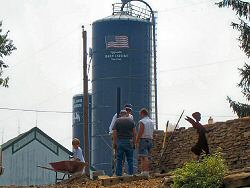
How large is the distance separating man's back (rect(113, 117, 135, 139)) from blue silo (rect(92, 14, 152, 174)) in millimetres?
33847

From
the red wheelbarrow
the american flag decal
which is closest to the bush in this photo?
the red wheelbarrow

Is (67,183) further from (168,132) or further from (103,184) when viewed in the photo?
(168,132)

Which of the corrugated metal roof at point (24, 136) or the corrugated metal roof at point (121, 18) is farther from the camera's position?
the corrugated metal roof at point (121, 18)

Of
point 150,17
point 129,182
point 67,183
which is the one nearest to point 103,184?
point 129,182

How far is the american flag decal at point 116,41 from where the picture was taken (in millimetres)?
53497

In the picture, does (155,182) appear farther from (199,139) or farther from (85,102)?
(85,102)

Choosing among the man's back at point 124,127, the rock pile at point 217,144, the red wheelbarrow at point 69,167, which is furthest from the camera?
the rock pile at point 217,144

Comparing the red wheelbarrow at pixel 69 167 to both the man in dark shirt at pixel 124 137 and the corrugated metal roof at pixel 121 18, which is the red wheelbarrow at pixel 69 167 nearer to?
the man in dark shirt at pixel 124 137

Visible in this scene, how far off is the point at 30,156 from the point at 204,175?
32707 mm

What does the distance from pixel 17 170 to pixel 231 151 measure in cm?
2769

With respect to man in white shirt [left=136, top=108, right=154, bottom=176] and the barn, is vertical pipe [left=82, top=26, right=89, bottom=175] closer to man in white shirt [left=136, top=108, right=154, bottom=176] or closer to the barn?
the barn

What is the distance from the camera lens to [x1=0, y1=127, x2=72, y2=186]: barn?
4303 cm

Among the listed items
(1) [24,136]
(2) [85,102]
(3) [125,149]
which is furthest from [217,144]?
(1) [24,136]

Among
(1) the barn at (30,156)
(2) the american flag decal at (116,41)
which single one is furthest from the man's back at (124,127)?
(2) the american flag decal at (116,41)
